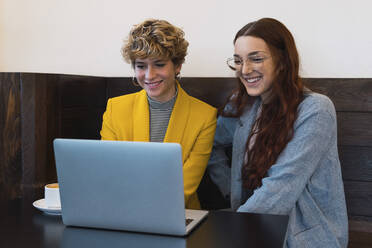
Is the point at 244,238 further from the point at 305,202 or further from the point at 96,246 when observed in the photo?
the point at 305,202

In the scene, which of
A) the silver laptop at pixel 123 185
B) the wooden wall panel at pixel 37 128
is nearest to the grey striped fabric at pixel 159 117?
the wooden wall panel at pixel 37 128

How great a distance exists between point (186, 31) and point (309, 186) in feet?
3.44

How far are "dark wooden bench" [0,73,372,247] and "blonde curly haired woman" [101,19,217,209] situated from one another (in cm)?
23

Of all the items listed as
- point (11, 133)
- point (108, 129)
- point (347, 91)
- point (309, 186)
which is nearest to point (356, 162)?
point (347, 91)

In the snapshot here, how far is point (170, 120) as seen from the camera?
1770mm

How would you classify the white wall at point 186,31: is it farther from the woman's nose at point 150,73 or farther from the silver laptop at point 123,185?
the silver laptop at point 123,185

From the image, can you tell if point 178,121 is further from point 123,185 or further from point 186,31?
point 123,185

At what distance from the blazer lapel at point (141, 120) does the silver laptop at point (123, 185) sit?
2.47 ft

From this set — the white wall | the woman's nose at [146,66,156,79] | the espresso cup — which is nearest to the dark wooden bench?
the white wall

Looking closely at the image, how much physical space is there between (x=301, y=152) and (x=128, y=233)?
66 centimetres

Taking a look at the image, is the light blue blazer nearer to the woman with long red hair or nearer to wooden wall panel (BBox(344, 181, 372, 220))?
the woman with long red hair

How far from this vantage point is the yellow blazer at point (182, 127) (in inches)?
69.0

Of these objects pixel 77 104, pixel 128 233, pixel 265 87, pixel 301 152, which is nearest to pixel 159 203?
pixel 128 233

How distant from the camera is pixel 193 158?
1.73m
